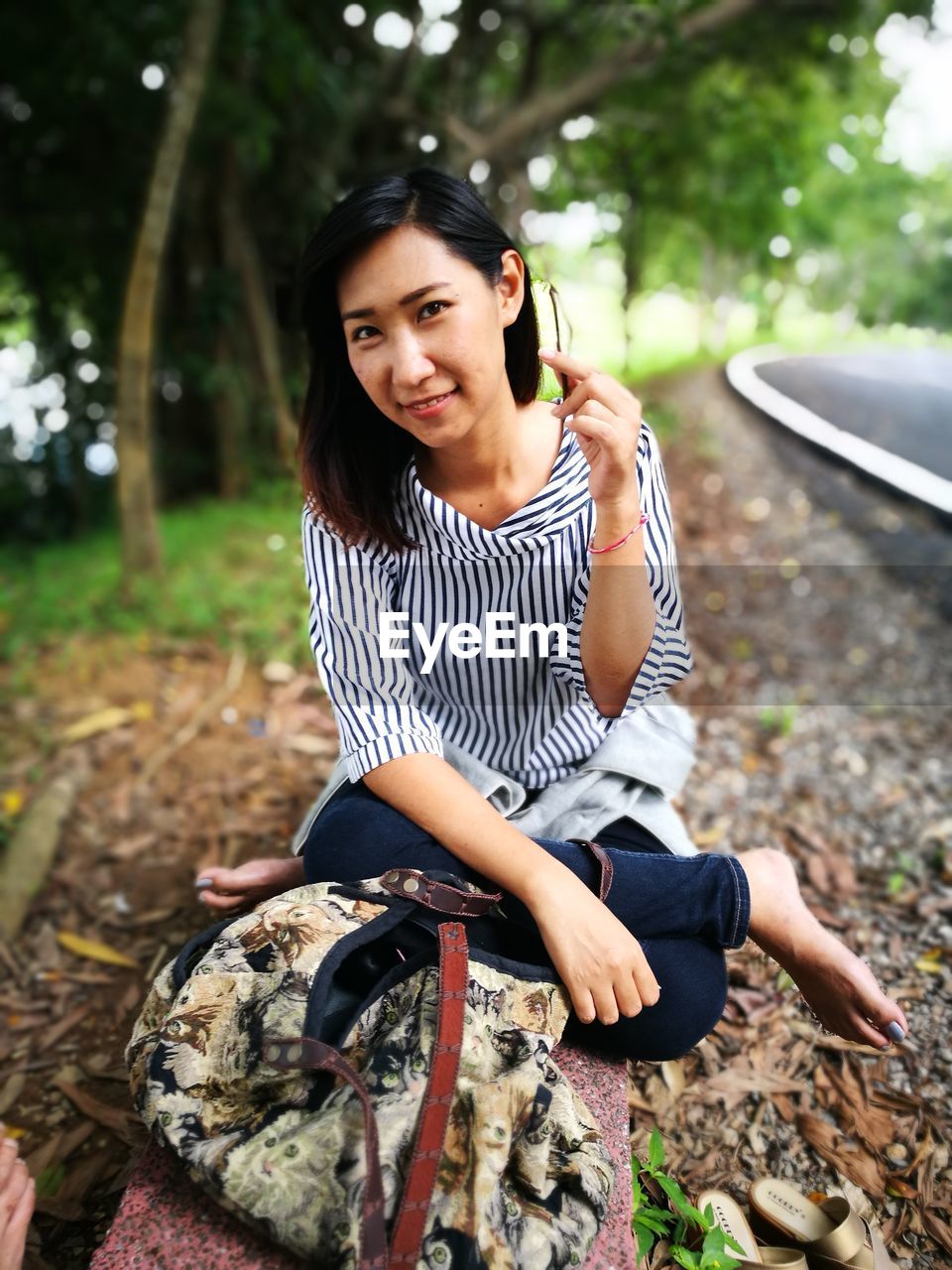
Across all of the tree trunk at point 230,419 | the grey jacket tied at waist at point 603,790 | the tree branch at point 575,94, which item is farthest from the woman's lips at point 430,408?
the tree branch at point 575,94

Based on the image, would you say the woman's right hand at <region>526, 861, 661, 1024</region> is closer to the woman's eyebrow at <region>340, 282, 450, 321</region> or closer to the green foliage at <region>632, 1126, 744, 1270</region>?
the green foliage at <region>632, 1126, 744, 1270</region>

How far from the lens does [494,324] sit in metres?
1.85

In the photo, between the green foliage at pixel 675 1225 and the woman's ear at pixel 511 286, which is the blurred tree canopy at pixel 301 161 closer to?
the woman's ear at pixel 511 286

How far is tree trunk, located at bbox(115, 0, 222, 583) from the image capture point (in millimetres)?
4379

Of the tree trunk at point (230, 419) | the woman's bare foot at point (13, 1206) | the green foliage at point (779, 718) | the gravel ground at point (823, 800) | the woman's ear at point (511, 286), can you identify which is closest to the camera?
the woman's bare foot at point (13, 1206)

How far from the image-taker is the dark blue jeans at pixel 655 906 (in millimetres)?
1772

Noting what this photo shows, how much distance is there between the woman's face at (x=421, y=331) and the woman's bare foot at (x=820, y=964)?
116cm

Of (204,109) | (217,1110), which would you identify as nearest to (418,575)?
(217,1110)

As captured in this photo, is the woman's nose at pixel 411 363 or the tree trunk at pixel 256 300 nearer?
the woman's nose at pixel 411 363

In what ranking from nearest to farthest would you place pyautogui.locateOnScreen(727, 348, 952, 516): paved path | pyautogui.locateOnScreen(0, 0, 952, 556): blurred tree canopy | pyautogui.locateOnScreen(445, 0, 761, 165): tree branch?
pyautogui.locateOnScreen(727, 348, 952, 516): paved path < pyautogui.locateOnScreen(0, 0, 952, 556): blurred tree canopy < pyautogui.locateOnScreen(445, 0, 761, 165): tree branch

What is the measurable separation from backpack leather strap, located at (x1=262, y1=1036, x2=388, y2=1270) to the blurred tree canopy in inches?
209

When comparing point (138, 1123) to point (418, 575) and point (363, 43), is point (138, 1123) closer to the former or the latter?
point (418, 575)

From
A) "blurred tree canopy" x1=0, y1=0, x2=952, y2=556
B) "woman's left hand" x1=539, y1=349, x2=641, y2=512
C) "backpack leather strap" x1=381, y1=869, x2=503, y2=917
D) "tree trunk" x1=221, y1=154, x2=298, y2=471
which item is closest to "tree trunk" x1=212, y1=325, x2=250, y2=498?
"blurred tree canopy" x1=0, y1=0, x2=952, y2=556

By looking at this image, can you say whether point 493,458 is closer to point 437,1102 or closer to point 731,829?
point 437,1102
